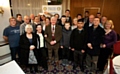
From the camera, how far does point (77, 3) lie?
624 centimetres

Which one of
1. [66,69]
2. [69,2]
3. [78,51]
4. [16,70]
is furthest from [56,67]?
[69,2]

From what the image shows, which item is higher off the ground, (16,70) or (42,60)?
(16,70)

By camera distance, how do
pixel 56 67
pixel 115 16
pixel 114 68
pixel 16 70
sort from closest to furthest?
1. pixel 16 70
2. pixel 114 68
3. pixel 56 67
4. pixel 115 16

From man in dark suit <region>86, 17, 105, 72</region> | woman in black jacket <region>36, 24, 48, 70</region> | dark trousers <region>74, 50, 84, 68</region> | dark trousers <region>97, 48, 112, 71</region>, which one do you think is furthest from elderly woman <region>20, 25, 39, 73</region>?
dark trousers <region>97, 48, 112, 71</region>

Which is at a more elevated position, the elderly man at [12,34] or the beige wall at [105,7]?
the beige wall at [105,7]

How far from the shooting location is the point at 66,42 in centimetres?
321

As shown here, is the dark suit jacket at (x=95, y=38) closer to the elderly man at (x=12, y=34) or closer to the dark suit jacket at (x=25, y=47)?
the dark suit jacket at (x=25, y=47)

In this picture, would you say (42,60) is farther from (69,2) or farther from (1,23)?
(69,2)

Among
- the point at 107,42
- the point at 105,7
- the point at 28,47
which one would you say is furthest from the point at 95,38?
the point at 105,7

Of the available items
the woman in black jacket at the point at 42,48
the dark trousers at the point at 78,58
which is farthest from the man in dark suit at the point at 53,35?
the dark trousers at the point at 78,58

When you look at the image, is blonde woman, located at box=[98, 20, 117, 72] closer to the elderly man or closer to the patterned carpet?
the patterned carpet

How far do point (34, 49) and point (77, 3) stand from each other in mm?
4174

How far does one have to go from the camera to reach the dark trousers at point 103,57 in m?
2.91

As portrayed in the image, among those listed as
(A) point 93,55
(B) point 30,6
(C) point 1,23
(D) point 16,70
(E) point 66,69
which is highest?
(B) point 30,6
